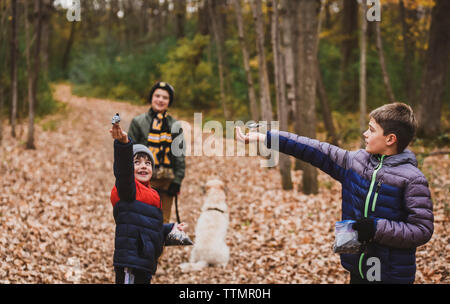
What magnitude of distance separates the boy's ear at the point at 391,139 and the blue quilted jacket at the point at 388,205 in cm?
9

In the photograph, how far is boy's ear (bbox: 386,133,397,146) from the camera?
2.38 meters

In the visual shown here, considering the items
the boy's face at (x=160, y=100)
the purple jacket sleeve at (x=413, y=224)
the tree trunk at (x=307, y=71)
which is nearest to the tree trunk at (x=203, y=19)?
the tree trunk at (x=307, y=71)

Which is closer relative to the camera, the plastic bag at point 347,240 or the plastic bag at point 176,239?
the plastic bag at point 347,240

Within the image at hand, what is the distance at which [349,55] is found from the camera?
1886 cm

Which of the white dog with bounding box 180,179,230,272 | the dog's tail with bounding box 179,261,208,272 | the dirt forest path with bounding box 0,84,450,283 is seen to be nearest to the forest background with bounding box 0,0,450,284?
the dirt forest path with bounding box 0,84,450,283

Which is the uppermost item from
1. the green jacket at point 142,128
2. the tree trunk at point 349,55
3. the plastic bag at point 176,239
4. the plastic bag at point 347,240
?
the tree trunk at point 349,55

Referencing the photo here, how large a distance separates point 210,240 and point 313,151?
140 inches

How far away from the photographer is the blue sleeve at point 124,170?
2.73 m

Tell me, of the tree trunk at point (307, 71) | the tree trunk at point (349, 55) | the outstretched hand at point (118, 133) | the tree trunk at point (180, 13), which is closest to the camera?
the outstretched hand at point (118, 133)

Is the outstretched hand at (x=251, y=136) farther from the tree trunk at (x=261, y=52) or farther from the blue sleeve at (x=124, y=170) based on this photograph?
the tree trunk at (x=261, y=52)

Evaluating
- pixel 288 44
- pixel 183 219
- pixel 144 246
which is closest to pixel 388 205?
pixel 144 246

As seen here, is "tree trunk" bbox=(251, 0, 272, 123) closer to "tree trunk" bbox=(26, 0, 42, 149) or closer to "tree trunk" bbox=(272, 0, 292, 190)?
"tree trunk" bbox=(272, 0, 292, 190)

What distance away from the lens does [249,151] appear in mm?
12398
